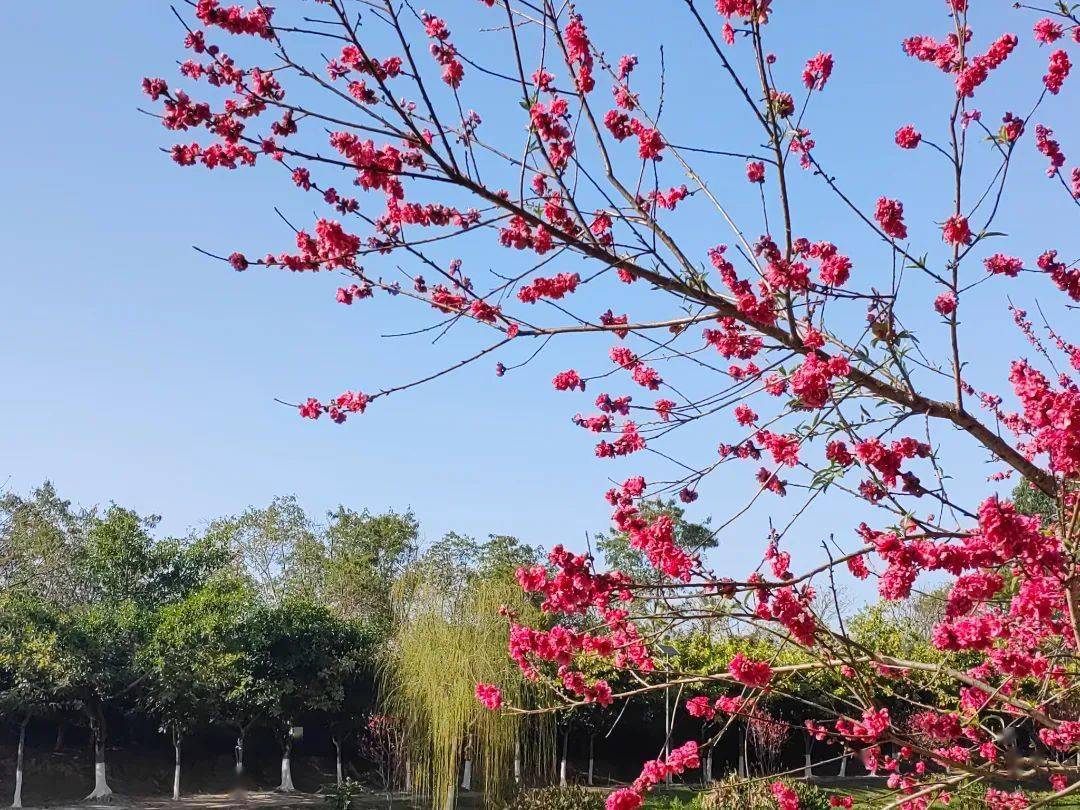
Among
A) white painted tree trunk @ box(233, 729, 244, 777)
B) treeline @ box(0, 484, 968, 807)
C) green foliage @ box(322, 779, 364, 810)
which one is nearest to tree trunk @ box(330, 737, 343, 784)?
treeline @ box(0, 484, 968, 807)

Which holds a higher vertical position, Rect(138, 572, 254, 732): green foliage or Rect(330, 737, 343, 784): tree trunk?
Rect(138, 572, 254, 732): green foliage

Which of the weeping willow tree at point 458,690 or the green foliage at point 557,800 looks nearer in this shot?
the green foliage at point 557,800

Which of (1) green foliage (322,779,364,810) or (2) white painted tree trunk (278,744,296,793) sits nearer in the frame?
(1) green foliage (322,779,364,810)

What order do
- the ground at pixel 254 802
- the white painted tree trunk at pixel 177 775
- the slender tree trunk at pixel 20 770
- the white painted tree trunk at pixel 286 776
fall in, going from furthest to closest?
1. the white painted tree trunk at pixel 286 776
2. the white painted tree trunk at pixel 177 775
3. the slender tree trunk at pixel 20 770
4. the ground at pixel 254 802

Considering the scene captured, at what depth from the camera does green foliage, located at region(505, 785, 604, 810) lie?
9352 millimetres

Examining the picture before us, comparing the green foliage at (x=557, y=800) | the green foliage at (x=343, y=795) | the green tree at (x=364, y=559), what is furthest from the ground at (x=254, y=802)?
the green tree at (x=364, y=559)

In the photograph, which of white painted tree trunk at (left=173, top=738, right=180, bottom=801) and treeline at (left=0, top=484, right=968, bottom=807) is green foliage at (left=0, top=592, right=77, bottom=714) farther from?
white painted tree trunk at (left=173, top=738, right=180, bottom=801)

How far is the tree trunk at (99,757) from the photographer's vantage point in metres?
13.0

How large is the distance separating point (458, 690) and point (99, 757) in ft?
20.6

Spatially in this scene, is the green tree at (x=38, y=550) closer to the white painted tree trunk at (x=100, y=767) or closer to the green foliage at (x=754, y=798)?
the white painted tree trunk at (x=100, y=767)

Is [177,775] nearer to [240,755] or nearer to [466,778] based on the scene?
[240,755]

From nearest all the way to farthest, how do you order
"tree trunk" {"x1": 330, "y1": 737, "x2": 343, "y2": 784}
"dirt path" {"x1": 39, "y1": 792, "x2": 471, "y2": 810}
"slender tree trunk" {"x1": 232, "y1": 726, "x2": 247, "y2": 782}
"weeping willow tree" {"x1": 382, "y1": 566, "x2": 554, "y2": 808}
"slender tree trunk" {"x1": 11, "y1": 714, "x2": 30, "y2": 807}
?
"weeping willow tree" {"x1": 382, "y1": 566, "x2": 554, "y2": 808} → "dirt path" {"x1": 39, "y1": 792, "x2": 471, "y2": 810} → "slender tree trunk" {"x1": 11, "y1": 714, "x2": 30, "y2": 807} → "tree trunk" {"x1": 330, "y1": 737, "x2": 343, "y2": 784} → "slender tree trunk" {"x1": 232, "y1": 726, "x2": 247, "y2": 782}

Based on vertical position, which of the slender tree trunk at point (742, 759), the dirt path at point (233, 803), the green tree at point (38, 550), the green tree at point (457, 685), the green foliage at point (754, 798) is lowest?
the dirt path at point (233, 803)

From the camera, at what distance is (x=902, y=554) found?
2.34 meters
